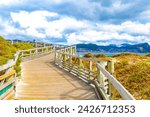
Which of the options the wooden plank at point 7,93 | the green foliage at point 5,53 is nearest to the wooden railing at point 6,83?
the wooden plank at point 7,93

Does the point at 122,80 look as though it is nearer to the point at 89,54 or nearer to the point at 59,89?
the point at 59,89

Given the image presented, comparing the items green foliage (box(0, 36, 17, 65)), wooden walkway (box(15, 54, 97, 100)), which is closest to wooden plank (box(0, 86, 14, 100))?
wooden walkway (box(15, 54, 97, 100))

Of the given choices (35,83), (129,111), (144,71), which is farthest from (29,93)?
(144,71)

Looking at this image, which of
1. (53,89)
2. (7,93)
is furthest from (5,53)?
(7,93)

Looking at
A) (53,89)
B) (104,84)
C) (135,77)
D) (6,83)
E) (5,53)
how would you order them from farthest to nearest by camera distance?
(5,53)
(135,77)
(53,89)
(104,84)
(6,83)

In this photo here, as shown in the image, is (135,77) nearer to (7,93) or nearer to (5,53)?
(5,53)

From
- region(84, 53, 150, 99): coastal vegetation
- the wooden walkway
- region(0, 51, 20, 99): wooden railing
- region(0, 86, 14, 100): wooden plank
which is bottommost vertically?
region(84, 53, 150, 99): coastal vegetation

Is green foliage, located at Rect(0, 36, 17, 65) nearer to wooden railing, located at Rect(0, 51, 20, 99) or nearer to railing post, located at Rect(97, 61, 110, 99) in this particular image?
wooden railing, located at Rect(0, 51, 20, 99)

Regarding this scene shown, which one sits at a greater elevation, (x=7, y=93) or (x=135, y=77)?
(x=7, y=93)

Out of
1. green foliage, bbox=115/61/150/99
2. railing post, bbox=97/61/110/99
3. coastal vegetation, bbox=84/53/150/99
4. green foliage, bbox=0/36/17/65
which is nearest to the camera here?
railing post, bbox=97/61/110/99

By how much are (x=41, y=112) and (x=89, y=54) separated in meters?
27.0

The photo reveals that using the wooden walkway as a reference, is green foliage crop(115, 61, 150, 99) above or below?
below

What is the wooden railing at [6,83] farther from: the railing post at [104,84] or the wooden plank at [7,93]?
the railing post at [104,84]

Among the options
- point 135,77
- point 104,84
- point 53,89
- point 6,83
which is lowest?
point 135,77
